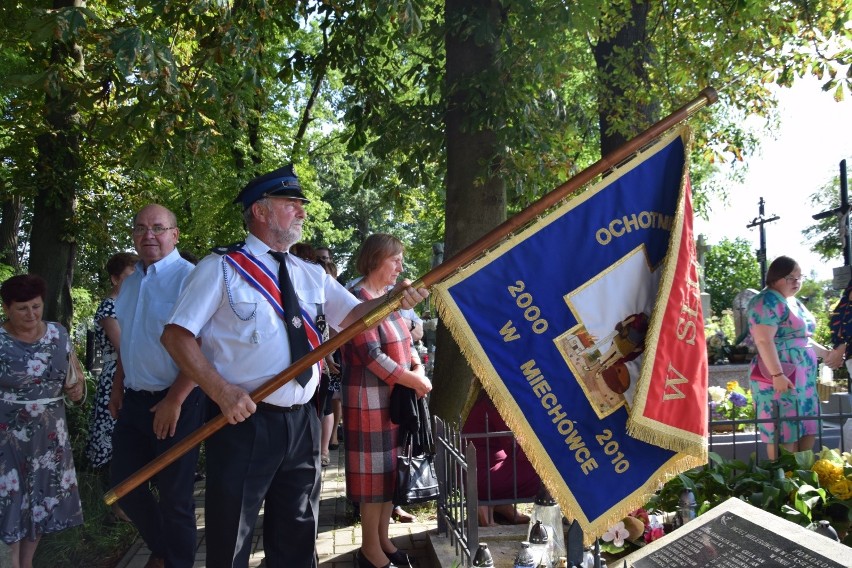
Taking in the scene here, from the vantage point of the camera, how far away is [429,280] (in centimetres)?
364

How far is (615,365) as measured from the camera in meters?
3.67

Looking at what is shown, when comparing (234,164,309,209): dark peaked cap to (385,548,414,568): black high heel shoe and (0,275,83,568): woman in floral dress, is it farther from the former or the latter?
(385,548,414,568): black high heel shoe

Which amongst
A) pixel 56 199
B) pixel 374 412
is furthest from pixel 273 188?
pixel 56 199

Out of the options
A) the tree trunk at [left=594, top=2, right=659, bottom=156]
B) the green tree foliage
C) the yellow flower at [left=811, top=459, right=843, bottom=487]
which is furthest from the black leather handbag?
the green tree foliage

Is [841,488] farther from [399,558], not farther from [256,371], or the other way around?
[256,371]

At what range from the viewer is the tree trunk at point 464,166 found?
739 centimetres

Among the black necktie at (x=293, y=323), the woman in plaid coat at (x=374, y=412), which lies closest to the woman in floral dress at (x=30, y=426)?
the woman in plaid coat at (x=374, y=412)

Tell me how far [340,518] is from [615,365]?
382 cm

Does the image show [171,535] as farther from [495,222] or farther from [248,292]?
[495,222]

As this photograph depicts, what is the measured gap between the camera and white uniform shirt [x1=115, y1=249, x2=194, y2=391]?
4676 millimetres

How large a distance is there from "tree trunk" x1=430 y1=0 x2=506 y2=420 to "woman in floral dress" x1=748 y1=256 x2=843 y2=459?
244 centimetres

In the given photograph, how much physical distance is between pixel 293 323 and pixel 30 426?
8.43 ft

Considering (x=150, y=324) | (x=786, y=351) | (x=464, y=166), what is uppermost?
(x=464, y=166)

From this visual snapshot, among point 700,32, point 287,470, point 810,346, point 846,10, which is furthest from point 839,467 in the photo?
point 700,32
